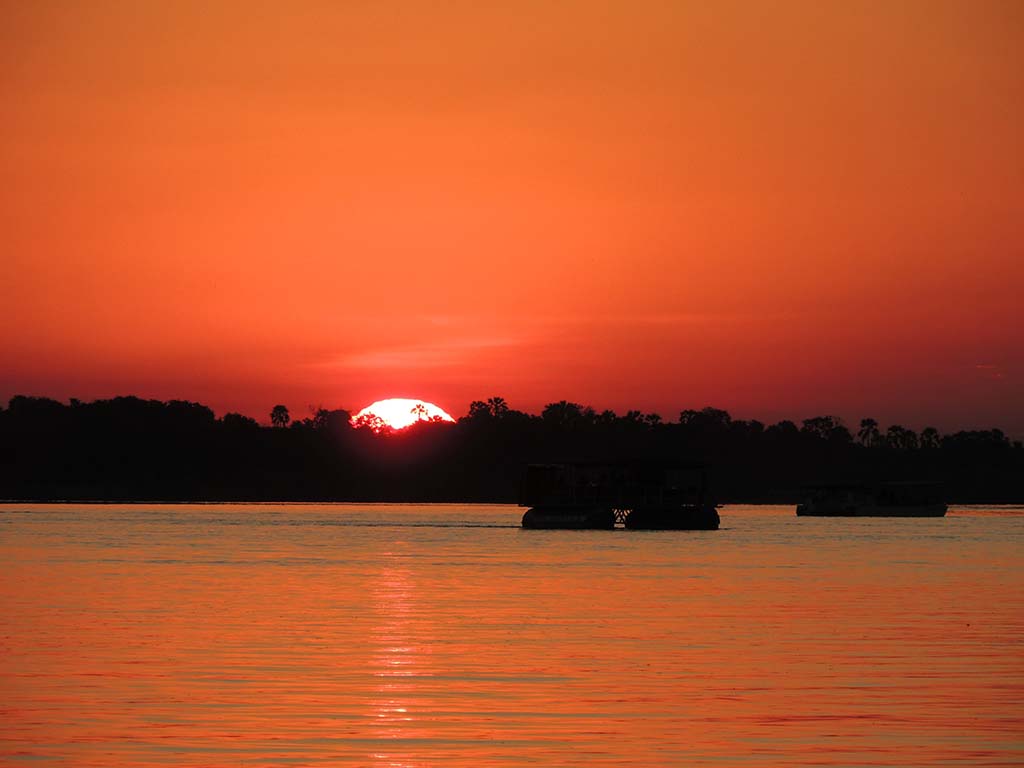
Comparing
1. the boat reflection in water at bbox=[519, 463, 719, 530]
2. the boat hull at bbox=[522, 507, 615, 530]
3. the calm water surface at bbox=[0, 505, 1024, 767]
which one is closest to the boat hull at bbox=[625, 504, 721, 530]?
the boat reflection in water at bbox=[519, 463, 719, 530]

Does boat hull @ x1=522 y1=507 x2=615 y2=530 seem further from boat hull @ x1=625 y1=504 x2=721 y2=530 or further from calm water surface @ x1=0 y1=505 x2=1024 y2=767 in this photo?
calm water surface @ x1=0 y1=505 x2=1024 y2=767

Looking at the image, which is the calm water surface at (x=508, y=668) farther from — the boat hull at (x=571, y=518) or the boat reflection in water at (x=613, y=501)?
the boat hull at (x=571, y=518)

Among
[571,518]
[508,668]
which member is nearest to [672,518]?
[571,518]

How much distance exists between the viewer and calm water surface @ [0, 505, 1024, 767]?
27.7 meters

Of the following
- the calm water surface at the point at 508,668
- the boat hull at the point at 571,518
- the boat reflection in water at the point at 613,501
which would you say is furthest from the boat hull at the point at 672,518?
the calm water surface at the point at 508,668

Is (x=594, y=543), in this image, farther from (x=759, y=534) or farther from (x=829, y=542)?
(x=759, y=534)

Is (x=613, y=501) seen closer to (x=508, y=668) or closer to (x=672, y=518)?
(x=672, y=518)

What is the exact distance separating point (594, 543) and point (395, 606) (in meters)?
71.1

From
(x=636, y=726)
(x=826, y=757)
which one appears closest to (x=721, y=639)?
(x=636, y=726)

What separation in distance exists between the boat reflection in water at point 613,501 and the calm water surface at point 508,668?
63544 millimetres

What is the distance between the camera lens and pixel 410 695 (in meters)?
34.0

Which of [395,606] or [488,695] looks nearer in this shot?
[488,695]

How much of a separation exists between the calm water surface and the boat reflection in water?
63.5 meters

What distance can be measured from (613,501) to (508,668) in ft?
376
